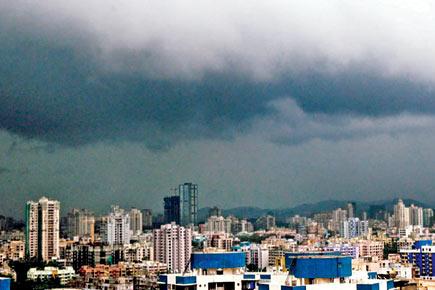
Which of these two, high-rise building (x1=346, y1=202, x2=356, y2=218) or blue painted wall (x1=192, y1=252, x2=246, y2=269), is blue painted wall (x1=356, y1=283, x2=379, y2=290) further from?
high-rise building (x1=346, y1=202, x2=356, y2=218)

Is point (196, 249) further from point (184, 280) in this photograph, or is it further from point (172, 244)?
point (184, 280)

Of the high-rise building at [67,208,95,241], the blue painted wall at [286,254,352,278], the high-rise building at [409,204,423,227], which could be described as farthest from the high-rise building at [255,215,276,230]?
the blue painted wall at [286,254,352,278]

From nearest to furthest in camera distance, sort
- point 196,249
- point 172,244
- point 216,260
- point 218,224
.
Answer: point 216,260
point 196,249
point 172,244
point 218,224

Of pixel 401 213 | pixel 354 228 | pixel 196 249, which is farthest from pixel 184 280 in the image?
pixel 401 213

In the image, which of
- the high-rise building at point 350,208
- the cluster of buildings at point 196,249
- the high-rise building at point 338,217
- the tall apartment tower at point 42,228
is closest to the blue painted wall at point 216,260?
the cluster of buildings at point 196,249

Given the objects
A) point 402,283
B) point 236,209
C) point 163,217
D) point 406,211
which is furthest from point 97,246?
point 406,211

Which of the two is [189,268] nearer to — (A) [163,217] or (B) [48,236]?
(B) [48,236]

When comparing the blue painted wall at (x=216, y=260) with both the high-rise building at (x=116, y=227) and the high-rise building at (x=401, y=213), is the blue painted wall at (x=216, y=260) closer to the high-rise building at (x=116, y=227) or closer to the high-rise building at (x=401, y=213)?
the high-rise building at (x=116, y=227)
